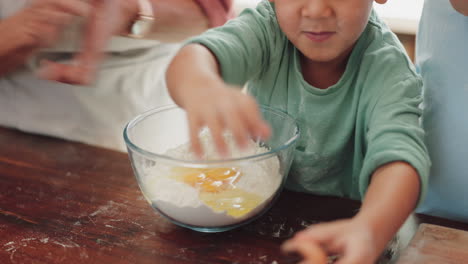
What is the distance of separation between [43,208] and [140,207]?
0.51 feet

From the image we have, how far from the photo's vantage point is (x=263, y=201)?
673mm

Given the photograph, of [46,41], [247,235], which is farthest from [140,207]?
[46,41]

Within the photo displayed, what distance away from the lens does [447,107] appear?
80 centimetres

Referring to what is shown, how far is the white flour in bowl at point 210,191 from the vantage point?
64 cm

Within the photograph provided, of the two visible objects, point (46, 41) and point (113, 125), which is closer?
point (46, 41)

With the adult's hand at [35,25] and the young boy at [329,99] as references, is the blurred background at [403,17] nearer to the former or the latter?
the young boy at [329,99]

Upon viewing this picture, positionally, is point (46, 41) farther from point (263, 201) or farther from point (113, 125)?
point (263, 201)

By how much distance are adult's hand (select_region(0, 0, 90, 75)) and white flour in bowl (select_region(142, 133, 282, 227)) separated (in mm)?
499

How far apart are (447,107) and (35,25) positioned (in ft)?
2.85

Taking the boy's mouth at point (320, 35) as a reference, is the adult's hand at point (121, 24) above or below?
below

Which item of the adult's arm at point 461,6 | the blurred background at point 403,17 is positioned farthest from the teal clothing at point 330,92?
the blurred background at point 403,17

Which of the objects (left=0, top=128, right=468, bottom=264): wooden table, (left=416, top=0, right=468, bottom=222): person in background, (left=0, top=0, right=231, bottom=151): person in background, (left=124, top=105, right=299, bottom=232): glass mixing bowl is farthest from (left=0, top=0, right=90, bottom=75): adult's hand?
(left=416, top=0, right=468, bottom=222): person in background

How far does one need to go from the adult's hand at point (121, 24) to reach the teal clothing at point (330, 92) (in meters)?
0.26

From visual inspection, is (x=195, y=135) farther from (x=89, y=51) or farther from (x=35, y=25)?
(x=35, y=25)
